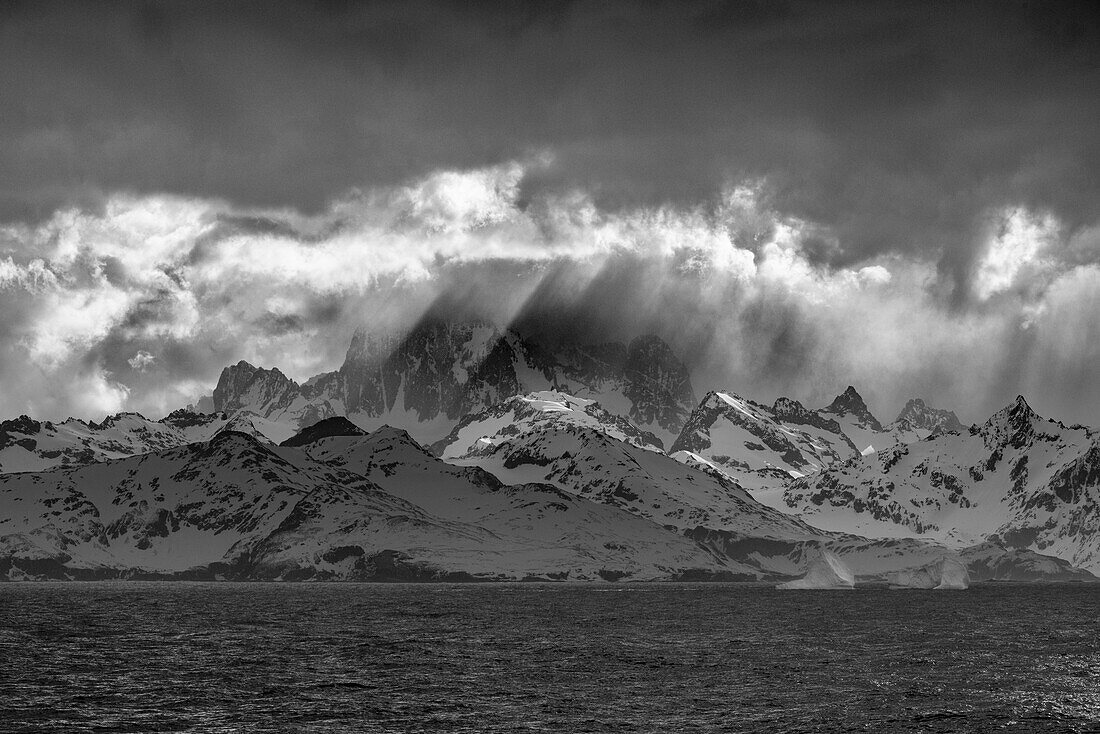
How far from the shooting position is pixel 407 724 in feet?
323

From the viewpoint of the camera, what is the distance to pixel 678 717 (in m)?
102

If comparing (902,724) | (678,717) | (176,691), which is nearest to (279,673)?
(176,691)

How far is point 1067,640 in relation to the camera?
600 ft

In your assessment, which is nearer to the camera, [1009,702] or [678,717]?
[678,717]

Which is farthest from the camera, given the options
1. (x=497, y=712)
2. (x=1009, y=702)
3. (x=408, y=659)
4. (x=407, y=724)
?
(x=408, y=659)

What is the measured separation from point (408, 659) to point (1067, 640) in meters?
95.7

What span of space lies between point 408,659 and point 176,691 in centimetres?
3559

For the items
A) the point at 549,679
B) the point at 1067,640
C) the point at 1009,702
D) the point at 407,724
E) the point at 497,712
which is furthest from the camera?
the point at 1067,640

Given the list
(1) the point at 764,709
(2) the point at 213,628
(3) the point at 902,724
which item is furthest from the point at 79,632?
(3) the point at 902,724

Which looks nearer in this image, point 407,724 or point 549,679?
point 407,724

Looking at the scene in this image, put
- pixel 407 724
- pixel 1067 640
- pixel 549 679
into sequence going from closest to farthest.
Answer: pixel 407 724 → pixel 549 679 → pixel 1067 640

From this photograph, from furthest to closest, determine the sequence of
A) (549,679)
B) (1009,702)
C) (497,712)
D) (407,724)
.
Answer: (549,679) → (1009,702) → (497,712) → (407,724)

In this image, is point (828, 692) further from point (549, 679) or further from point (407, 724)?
point (407, 724)

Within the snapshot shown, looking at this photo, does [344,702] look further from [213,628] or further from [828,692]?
[213,628]
